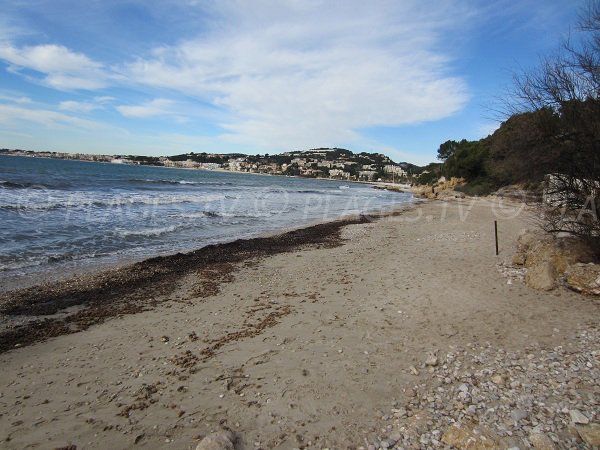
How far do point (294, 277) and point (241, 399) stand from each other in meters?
5.69

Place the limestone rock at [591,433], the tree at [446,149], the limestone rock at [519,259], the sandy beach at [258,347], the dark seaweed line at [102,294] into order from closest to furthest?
the limestone rock at [591,433], the sandy beach at [258,347], the dark seaweed line at [102,294], the limestone rock at [519,259], the tree at [446,149]

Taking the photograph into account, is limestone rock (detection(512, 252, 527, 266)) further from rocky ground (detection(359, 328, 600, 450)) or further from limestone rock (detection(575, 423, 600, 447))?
limestone rock (detection(575, 423, 600, 447))

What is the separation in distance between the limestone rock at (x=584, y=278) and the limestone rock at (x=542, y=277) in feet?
0.91

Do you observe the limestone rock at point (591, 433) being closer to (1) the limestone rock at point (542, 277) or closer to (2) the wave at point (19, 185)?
(1) the limestone rock at point (542, 277)

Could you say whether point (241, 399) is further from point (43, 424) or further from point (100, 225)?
point (100, 225)

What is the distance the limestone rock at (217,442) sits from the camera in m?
3.37

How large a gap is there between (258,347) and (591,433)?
406 cm

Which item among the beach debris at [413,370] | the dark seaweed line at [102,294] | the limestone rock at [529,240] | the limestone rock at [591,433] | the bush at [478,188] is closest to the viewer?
the limestone rock at [591,433]

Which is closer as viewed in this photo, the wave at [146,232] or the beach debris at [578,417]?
the beach debris at [578,417]

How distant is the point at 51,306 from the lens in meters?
7.63

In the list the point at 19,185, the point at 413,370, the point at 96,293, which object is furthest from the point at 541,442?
the point at 19,185

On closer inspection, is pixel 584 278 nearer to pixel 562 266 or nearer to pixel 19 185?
pixel 562 266

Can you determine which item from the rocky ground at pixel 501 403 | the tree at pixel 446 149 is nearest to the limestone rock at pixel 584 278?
the rocky ground at pixel 501 403

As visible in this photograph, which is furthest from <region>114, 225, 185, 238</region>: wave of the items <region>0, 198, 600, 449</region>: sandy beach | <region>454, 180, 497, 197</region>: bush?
<region>454, 180, 497, 197</region>: bush
